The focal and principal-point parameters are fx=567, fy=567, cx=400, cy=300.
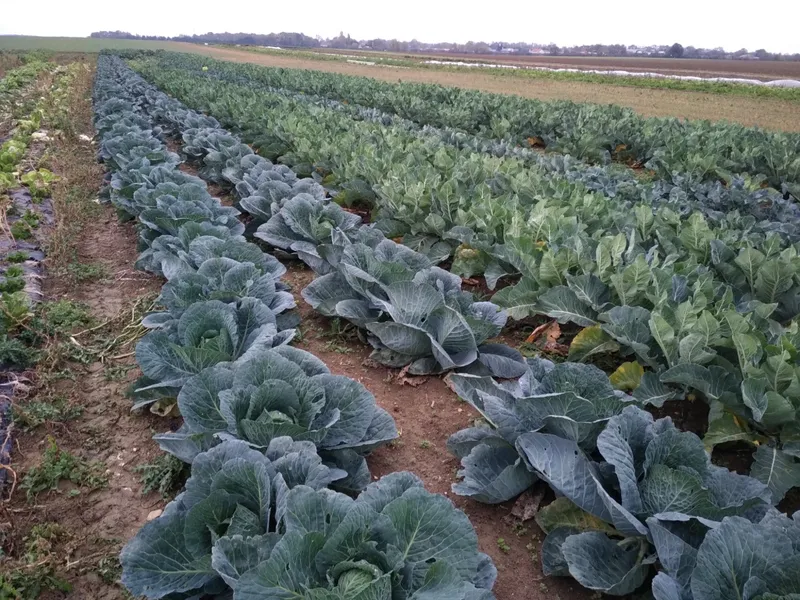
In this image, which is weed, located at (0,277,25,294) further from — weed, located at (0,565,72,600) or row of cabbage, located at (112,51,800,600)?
row of cabbage, located at (112,51,800,600)

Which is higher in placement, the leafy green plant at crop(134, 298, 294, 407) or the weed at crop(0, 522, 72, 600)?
the leafy green plant at crop(134, 298, 294, 407)

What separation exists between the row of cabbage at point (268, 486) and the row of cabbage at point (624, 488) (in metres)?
0.44

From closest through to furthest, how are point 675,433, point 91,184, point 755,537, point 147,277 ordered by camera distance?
point 755,537, point 675,433, point 147,277, point 91,184

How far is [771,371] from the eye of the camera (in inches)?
100

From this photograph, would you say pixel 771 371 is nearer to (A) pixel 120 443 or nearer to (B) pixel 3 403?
(A) pixel 120 443

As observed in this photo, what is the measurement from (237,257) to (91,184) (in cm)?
577

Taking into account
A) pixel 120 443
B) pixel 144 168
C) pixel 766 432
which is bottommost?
pixel 120 443

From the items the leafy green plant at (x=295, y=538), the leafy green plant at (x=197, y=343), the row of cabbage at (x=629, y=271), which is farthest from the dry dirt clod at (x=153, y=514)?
the row of cabbage at (x=629, y=271)

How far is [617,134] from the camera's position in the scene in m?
11.9

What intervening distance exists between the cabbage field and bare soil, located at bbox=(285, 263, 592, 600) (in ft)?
0.26

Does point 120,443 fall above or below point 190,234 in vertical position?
below

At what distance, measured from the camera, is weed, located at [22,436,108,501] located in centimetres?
271

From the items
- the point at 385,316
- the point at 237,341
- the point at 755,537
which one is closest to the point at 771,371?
the point at 755,537

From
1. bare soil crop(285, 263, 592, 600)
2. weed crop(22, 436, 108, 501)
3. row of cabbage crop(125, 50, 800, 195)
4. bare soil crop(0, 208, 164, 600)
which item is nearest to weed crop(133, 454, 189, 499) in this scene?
bare soil crop(0, 208, 164, 600)
